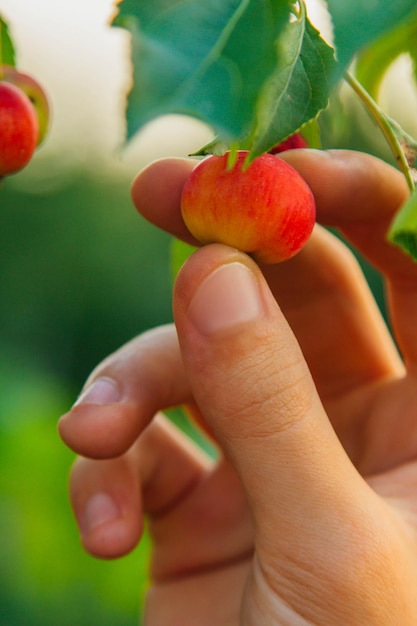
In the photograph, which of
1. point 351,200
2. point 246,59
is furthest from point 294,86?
point 351,200

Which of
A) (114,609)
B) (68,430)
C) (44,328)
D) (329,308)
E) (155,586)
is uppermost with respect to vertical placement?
(68,430)

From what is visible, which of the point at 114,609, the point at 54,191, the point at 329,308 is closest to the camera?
the point at 329,308

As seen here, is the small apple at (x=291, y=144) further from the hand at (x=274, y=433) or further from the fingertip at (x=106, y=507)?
the fingertip at (x=106, y=507)

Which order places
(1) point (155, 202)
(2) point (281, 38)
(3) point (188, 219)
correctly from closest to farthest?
(2) point (281, 38), (3) point (188, 219), (1) point (155, 202)

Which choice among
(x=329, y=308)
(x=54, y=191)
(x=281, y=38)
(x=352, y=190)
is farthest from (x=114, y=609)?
(x=54, y=191)

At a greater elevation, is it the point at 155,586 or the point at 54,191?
the point at 155,586

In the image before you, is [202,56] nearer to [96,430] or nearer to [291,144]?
[291,144]

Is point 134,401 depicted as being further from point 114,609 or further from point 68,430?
point 114,609
